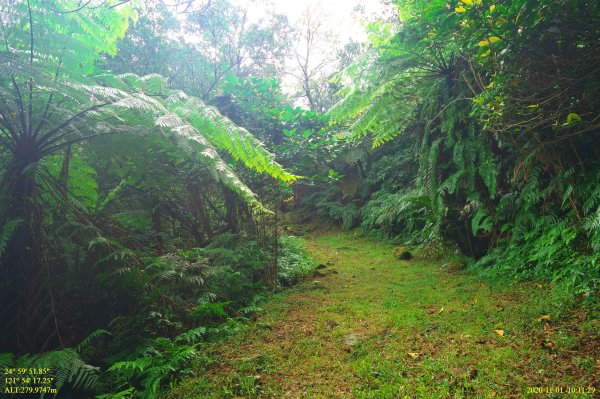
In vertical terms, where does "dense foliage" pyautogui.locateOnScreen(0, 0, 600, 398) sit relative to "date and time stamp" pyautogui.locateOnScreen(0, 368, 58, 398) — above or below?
above

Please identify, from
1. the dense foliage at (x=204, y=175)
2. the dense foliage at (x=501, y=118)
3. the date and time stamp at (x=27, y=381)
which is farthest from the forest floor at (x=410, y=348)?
the date and time stamp at (x=27, y=381)

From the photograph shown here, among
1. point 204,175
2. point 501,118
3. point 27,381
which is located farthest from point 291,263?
point 27,381

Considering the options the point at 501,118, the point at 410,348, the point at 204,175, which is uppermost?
the point at 204,175

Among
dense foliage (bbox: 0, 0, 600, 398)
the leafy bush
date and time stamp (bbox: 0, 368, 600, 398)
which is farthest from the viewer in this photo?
the leafy bush

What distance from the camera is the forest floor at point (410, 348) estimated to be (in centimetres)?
191

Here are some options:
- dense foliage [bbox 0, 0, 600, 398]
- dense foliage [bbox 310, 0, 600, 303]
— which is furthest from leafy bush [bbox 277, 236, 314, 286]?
dense foliage [bbox 310, 0, 600, 303]

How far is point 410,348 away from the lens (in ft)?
8.02

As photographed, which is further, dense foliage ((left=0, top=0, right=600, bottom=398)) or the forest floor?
dense foliage ((left=0, top=0, right=600, bottom=398))

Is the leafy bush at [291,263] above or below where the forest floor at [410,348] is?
above

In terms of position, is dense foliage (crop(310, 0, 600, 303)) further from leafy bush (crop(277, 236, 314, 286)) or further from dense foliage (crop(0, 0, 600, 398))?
leafy bush (crop(277, 236, 314, 286))

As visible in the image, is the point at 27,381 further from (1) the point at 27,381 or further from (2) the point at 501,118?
(2) the point at 501,118

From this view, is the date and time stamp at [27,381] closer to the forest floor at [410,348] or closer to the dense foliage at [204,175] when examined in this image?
the dense foliage at [204,175]

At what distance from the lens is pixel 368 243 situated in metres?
7.09

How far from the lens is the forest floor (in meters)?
1.91
